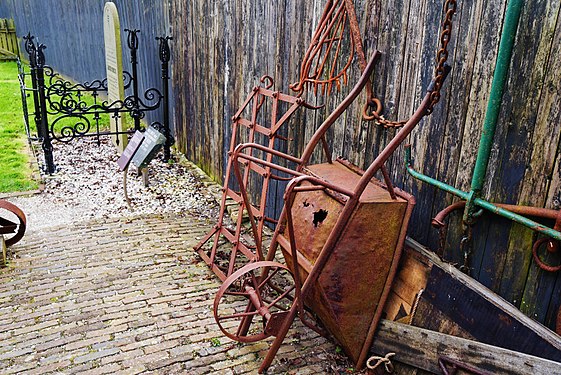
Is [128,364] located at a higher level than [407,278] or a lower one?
lower

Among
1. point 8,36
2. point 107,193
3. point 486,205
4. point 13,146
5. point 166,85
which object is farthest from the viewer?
point 8,36

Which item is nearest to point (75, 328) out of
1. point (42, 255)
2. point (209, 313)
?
point (209, 313)

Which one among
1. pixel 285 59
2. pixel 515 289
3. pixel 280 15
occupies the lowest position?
pixel 515 289

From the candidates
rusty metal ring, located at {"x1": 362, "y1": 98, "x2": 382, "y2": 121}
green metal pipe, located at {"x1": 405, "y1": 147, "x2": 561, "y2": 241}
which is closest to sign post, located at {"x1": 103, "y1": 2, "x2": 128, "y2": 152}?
rusty metal ring, located at {"x1": 362, "y1": 98, "x2": 382, "y2": 121}

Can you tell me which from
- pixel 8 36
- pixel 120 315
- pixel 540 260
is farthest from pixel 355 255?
pixel 8 36

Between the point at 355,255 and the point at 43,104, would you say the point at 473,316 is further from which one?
the point at 43,104

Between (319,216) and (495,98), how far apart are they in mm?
1204

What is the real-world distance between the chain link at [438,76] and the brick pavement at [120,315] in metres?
1.62

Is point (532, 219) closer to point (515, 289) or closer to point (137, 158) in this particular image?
point (515, 289)

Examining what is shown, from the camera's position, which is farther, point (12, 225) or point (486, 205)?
point (12, 225)

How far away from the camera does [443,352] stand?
258 cm

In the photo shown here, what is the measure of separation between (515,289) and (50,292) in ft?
11.3

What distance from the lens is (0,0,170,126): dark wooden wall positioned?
783 cm

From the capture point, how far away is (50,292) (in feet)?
12.7
